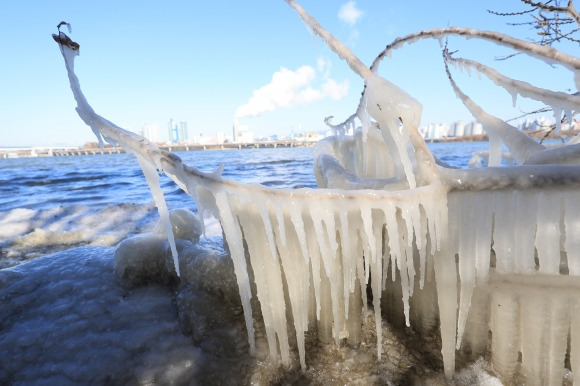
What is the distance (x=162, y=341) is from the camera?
2609 mm

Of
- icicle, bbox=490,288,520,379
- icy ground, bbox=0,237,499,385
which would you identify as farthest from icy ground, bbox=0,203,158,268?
icicle, bbox=490,288,520,379

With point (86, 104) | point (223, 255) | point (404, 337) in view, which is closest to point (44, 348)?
point (223, 255)

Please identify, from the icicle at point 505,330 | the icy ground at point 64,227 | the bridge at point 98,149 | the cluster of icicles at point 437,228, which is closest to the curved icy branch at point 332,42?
the cluster of icicles at point 437,228

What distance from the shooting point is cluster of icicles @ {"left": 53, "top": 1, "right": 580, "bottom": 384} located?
1.47 meters

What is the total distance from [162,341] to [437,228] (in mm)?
2499

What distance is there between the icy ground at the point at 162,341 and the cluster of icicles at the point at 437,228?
0.37 meters

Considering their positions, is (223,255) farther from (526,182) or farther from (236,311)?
(526,182)

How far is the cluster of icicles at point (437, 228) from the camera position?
4.83 ft

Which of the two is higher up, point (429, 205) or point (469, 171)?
point (469, 171)

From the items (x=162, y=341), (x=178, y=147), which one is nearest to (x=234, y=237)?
(x=162, y=341)

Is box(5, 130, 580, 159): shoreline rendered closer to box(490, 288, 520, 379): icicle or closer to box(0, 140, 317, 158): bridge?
box(0, 140, 317, 158): bridge

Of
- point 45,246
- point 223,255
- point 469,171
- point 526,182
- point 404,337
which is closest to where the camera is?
point 526,182

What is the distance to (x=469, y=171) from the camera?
153 centimetres

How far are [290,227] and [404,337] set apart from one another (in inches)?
62.3
